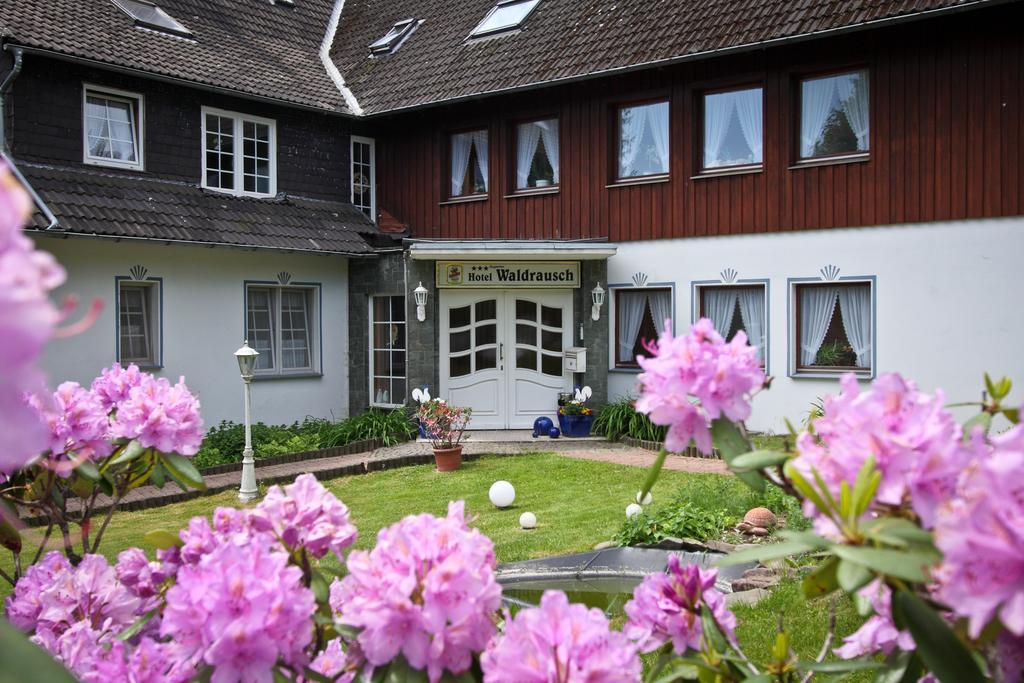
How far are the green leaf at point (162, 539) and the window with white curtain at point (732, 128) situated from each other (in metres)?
14.5

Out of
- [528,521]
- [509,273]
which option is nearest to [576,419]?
[509,273]

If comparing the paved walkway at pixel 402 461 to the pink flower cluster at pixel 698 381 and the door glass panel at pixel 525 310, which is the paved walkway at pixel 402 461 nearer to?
the door glass panel at pixel 525 310

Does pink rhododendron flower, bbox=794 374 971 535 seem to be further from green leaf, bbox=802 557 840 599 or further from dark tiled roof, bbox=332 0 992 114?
dark tiled roof, bbox=332 0 992 114

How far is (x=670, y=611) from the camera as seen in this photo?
201 cm

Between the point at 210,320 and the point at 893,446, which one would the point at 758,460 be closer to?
the point at 893,446

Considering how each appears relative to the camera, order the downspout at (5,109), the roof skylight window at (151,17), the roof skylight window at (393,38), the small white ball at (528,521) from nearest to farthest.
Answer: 1. the small white ball at (528,521)
2. the downspout at (5,109)
3. the roof skylight window at (151,17)
4. the roof skylight window at (393,38)

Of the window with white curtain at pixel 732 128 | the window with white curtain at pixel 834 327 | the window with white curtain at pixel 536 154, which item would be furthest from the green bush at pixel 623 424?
the window with white curtain at pixel 536 154

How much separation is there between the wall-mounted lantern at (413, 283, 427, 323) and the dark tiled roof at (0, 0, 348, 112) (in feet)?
13.5

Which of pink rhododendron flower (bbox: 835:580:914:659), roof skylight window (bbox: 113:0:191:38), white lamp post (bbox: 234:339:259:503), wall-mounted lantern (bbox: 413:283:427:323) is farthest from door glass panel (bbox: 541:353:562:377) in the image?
pink rhododendron flower (bbox: 835:580:914:659)

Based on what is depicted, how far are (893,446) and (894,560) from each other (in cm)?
16

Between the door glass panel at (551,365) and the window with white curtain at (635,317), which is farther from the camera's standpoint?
the door glass panel at (551,365)

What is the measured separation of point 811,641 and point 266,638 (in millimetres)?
5005

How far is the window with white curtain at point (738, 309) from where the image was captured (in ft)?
50.7

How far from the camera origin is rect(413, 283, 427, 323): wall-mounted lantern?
1683cm
